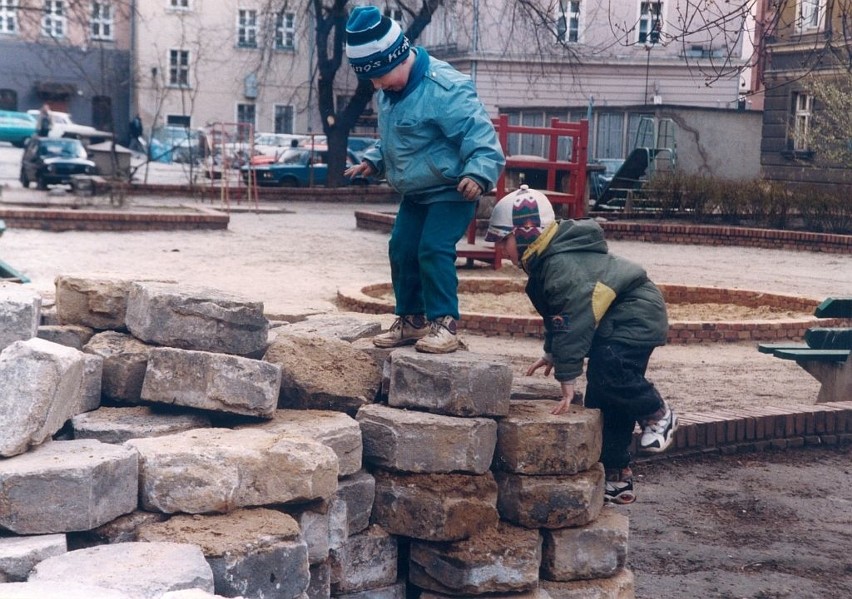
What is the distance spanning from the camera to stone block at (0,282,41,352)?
430 centimetres

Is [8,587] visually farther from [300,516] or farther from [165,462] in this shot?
[300,516]

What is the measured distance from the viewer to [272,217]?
21859 millimetres

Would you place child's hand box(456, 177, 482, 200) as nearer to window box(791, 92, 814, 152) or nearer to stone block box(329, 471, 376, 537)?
stone block box(329, 471, 376, 537)

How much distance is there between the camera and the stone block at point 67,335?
458cm

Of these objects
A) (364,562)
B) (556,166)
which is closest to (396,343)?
(364,562)

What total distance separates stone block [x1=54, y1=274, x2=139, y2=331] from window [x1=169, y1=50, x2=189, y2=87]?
148 feet

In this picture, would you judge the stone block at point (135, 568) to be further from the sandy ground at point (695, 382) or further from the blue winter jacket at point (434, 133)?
the sandy ground at point (695, 382)

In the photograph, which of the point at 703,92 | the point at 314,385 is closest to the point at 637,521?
the point at 314,385

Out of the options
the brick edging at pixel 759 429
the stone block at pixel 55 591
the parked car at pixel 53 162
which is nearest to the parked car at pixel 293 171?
the parked car at pixel 53 162

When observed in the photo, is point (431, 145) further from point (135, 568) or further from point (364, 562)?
point (135, 568)

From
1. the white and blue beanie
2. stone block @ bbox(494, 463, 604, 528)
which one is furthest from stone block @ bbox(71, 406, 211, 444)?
the white and blue beanie

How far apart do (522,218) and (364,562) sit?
1.46 metres

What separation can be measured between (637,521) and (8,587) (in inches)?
127

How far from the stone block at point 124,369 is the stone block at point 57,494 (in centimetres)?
84
